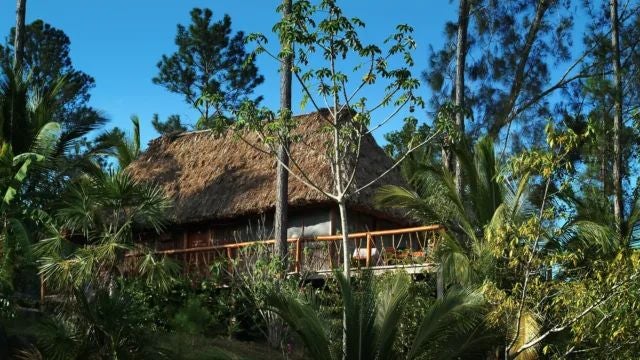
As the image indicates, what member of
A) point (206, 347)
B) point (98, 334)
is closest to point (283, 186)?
point (206, 347)

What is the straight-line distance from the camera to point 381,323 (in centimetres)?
1066

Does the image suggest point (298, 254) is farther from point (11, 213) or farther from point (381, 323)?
point (11, 213)

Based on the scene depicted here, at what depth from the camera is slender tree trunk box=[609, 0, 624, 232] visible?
1609 cm

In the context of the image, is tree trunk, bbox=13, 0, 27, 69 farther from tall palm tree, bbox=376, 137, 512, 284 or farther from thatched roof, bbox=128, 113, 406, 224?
tall palm tree, bbox=376, 137, 512, 284

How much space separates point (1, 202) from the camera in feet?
41.2

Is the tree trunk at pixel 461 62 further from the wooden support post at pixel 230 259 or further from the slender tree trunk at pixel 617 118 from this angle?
the wooden support post at pixel 230 259

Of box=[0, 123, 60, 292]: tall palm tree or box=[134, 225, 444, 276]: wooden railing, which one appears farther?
box=[134, 225, 444, 276]: wooden railing

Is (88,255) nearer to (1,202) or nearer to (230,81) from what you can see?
(1,202)

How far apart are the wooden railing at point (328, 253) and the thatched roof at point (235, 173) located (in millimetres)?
1269

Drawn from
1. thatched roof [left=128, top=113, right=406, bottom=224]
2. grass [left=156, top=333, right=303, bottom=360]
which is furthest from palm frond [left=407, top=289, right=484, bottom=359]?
thatched roof [left=128, top=113, right=406, bottom=224]

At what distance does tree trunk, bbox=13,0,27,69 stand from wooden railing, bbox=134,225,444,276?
190 inches

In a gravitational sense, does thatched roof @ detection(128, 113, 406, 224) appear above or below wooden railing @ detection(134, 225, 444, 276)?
above

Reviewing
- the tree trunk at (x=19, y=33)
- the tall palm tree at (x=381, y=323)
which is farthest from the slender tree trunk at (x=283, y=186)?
the tree trunk at (x=19, y=33)

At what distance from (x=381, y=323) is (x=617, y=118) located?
340 inches
